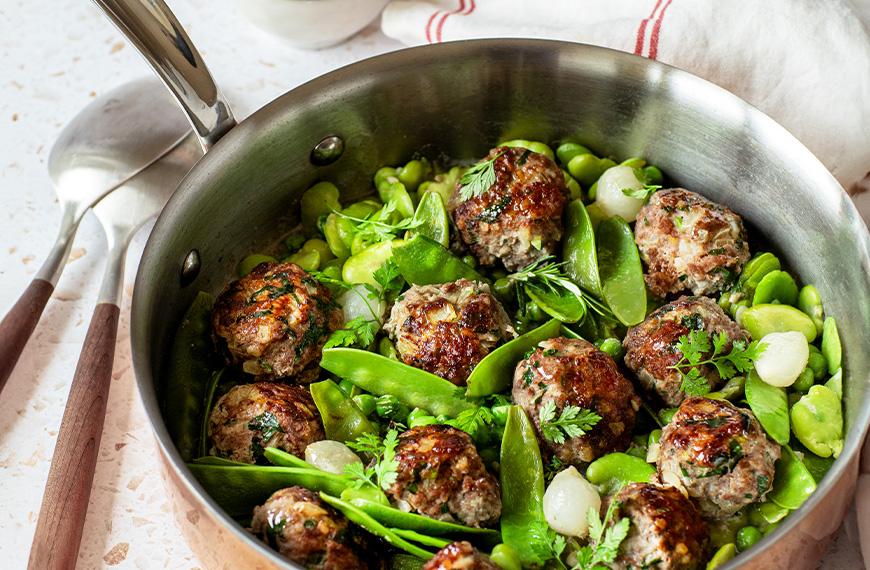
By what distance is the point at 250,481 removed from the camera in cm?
297

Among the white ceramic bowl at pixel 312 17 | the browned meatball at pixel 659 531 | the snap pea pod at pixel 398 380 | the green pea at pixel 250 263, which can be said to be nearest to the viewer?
the browned meatball at pixel 659 531

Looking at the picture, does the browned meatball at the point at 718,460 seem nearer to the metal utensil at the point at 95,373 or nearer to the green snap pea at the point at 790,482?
the green snap pea at the point at 790,482

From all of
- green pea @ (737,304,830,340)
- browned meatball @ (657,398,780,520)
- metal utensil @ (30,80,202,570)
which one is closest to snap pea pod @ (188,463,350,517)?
metal utensil @ (30,80,202,570)

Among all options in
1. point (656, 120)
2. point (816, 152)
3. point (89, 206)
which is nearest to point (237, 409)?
point (89, 206)

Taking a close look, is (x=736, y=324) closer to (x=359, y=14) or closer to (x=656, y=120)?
(x=656, y=120)

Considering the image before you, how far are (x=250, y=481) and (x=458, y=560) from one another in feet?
2.54

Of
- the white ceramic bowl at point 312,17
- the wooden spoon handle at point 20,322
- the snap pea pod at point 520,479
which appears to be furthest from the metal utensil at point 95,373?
the snap pea pod at point 520,479

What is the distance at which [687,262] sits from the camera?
3.43 metres

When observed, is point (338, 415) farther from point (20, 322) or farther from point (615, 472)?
A: point (20, 322)

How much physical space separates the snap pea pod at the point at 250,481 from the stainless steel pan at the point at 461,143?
0.18m

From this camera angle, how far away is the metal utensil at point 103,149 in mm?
4027

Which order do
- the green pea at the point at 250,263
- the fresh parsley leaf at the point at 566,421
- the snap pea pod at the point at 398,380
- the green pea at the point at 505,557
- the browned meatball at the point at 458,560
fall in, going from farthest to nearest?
the green pea at the point at 250,263 → the snap pea pod at the point at 398,380 → the fresh parsley leaf at the point at 566,421 → the green pea at the point at 505,557 → the browned meatball at the point at 458,560

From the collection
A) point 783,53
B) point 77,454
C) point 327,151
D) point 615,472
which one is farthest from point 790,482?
point 77,454

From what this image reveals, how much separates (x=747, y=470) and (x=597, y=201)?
1.31 m
